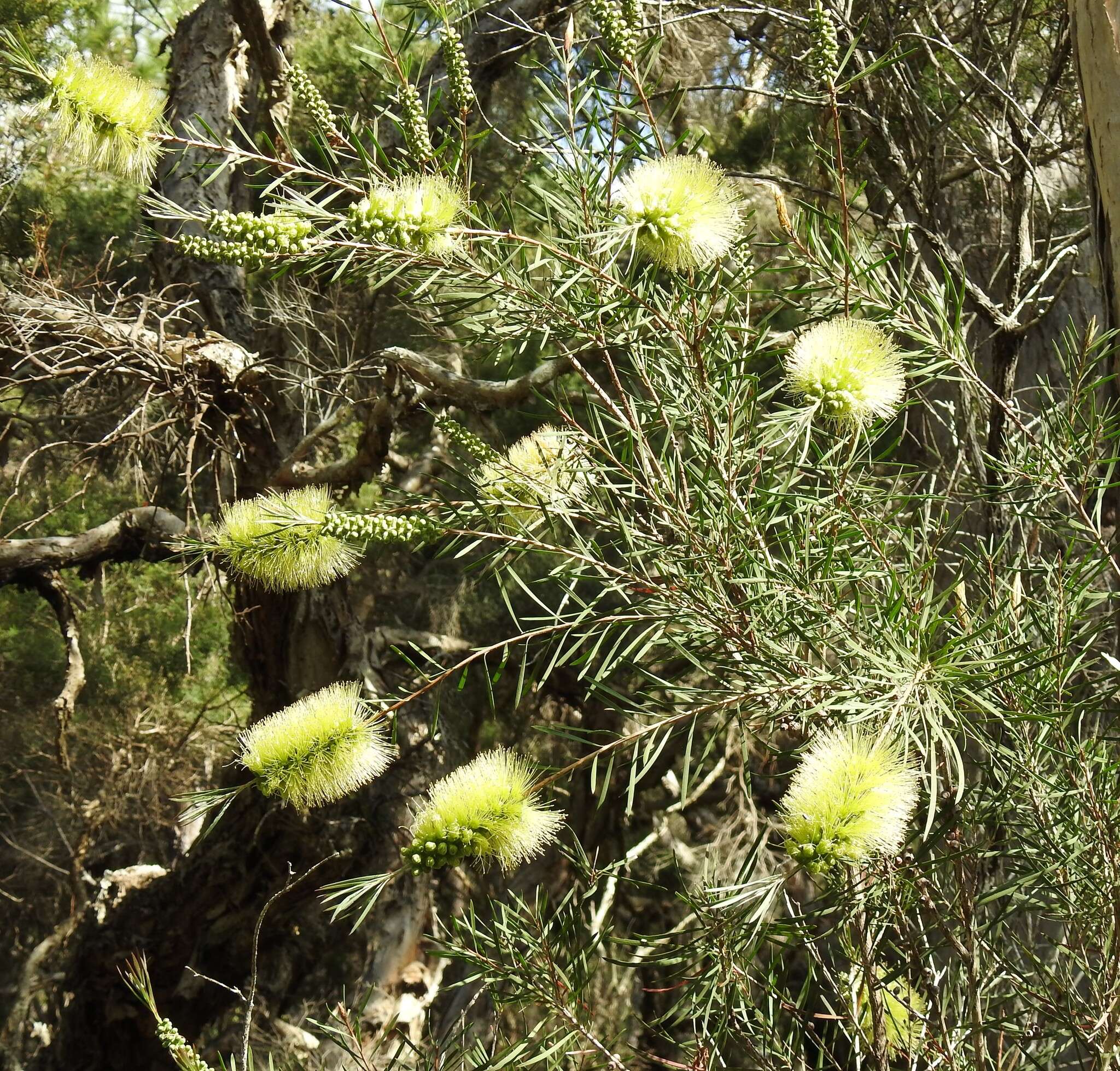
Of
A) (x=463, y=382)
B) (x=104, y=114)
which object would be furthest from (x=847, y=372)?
(x=463, y=382)

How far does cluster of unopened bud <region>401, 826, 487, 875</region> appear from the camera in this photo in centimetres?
77

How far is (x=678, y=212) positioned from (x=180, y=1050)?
0.84 metres

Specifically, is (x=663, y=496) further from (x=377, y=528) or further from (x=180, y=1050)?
(x=180, y=1050)

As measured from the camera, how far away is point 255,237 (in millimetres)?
791

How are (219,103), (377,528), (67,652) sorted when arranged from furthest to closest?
1. (219,103)
2. (67,652)
3. (377,528)

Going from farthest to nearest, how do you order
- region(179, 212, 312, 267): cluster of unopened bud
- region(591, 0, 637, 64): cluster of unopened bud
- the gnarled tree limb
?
1. the gnarled tree limb
2. region(591, 0, 637, 64): cluster of unopened bud
3. region(179, 212, 312, 267): cluster of unopened bud

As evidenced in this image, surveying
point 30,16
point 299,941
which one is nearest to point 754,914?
point 299,941

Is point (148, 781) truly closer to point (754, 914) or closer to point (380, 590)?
point (380, 590)

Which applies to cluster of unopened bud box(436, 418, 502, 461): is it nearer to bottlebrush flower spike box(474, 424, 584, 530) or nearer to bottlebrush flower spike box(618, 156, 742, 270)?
bottlebrush flower spike box(474, 424, 584, 530)

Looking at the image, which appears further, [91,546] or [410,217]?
[91,546]

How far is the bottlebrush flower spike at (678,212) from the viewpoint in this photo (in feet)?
2.67

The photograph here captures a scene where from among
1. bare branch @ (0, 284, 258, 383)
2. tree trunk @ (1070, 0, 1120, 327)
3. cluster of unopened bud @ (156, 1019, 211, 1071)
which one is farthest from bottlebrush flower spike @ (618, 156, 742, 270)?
bare branch @ (0, 284, 258, 383)

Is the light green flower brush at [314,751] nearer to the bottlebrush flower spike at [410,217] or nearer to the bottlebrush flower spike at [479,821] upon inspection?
the bottlebrush flower spike at [479,821]

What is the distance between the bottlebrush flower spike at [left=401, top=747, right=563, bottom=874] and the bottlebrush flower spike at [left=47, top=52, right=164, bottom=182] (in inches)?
23.8
